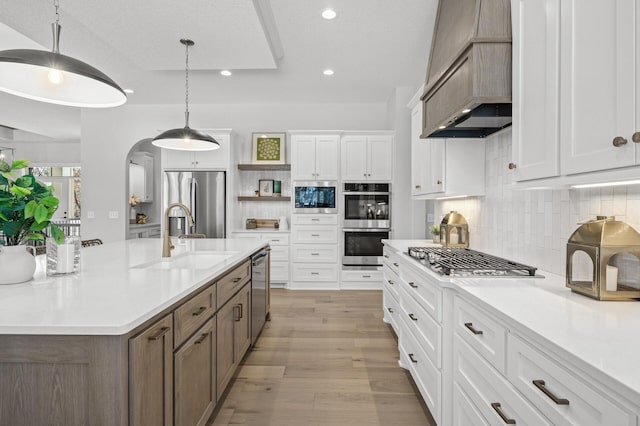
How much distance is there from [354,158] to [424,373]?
11.9 feet

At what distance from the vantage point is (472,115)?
2.14 metres

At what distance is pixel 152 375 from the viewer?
4.14 ft

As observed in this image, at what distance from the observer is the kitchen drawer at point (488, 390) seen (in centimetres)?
110

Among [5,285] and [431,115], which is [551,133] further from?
[5,285]

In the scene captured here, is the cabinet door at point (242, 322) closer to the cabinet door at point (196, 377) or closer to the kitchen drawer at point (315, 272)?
the cabinet door at point (196, 377)

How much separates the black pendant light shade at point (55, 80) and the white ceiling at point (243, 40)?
1.15 meters

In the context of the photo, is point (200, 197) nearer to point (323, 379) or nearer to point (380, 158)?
point (380, 158)

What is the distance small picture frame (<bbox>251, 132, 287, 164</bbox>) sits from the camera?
5.79m

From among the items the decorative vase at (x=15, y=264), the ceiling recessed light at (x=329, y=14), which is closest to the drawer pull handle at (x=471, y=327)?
the decorative vase at (x=15, y=264)

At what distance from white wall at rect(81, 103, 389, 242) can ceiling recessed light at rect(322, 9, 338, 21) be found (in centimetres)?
272

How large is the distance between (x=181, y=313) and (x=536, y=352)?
4.31 feet

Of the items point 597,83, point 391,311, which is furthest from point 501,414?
point 391,311

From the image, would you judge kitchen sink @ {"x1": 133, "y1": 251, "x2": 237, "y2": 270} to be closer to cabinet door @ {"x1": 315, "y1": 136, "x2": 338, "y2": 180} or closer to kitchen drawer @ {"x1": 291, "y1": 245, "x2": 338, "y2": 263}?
kitchen drawer @ {"x1": 291, "y1": 245, "x2": 338, "y2": 263}

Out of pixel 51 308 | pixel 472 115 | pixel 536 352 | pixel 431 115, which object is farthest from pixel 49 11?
pixel 536 352
